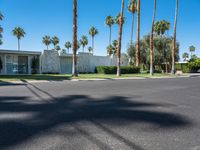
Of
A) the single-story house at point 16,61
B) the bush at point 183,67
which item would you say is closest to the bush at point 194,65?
the bush at point 183,67

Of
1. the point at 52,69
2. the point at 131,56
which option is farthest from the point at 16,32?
the point at 131,56

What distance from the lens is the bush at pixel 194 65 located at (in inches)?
1982

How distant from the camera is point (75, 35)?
26.8 m

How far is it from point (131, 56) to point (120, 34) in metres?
18.6

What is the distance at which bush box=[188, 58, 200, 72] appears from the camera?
50.3m

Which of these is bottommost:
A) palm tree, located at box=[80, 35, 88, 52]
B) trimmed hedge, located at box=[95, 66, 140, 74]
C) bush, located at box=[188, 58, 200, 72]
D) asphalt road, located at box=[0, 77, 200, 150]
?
asphalt road, located at box=[0, 77, 200, 150]

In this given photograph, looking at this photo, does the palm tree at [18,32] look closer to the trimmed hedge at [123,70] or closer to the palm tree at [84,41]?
the palm tree at [84,41]

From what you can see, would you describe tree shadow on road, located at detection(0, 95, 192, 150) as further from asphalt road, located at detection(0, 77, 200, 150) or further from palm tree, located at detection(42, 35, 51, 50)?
palm tree, located at detection(42, 35, 51, 50)

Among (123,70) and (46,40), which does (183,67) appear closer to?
(123,70)

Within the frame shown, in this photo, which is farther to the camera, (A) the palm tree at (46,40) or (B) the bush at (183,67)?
(A) the palm tree at (46,40)

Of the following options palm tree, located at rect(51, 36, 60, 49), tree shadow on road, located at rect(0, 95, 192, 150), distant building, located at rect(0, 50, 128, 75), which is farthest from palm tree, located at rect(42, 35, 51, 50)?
tree shadow on road, located at rect(0, 95, 192, 150)

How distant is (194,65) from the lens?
50531mm

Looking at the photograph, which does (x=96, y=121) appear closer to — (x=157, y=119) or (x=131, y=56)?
(x=157, y=119)

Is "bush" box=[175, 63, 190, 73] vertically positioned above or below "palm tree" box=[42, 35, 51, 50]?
below
